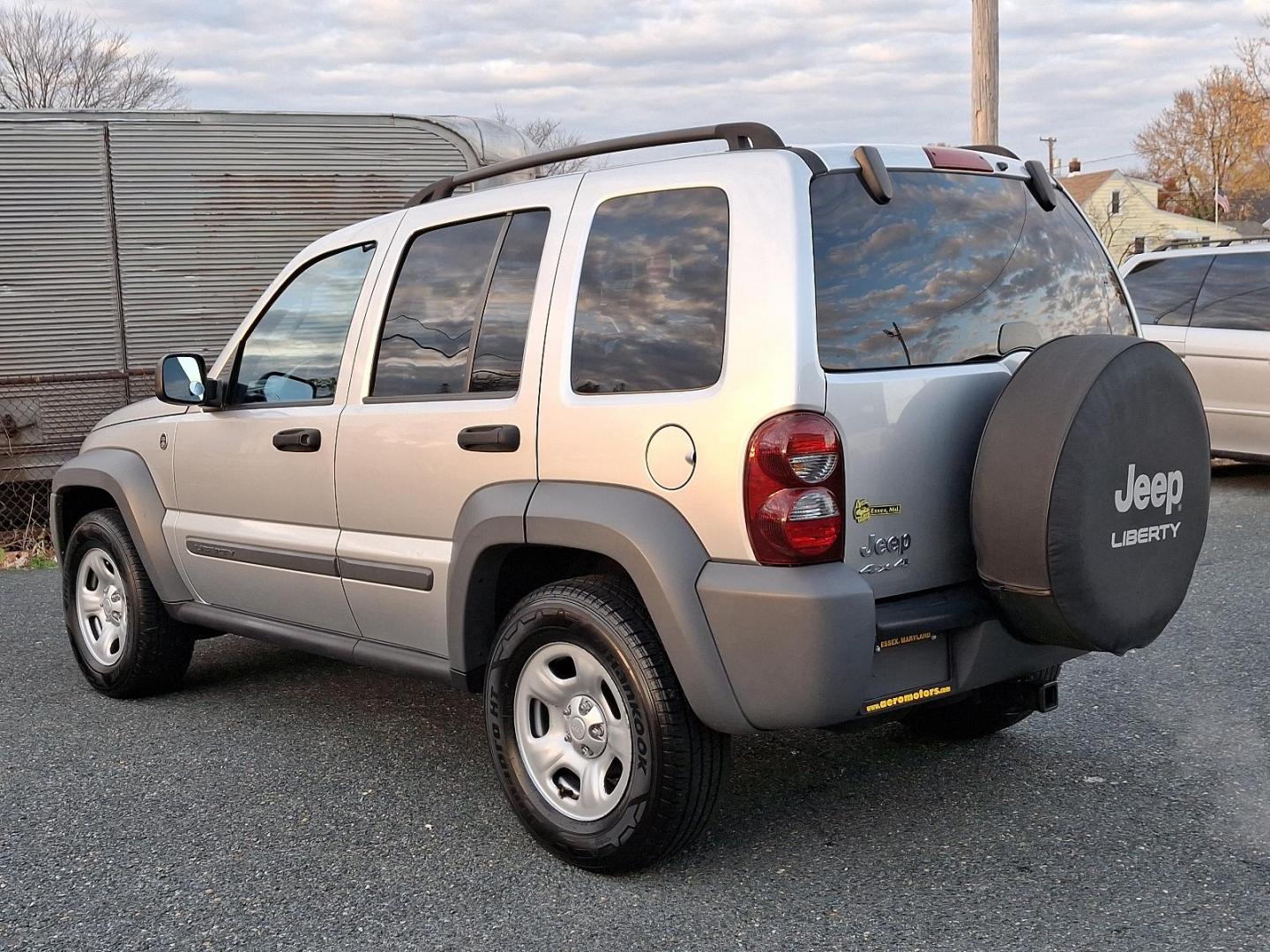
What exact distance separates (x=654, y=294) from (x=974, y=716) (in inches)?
76.2

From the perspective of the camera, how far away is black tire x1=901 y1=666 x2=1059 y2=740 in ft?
13.4

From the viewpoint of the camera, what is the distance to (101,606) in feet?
18.4

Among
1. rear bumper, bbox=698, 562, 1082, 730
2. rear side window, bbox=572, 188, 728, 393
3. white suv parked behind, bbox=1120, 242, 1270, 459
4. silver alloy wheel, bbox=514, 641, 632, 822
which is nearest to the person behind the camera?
rear bumper, bbox=698, 562, 1082, 730

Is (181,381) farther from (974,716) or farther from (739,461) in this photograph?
(974,716)

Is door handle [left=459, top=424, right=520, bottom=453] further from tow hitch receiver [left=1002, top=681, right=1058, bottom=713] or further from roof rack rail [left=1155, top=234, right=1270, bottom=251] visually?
roof rack rail [left=1155, top=234, right=1270, bottom=251]

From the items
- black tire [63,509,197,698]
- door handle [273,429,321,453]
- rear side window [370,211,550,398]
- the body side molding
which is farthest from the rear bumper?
black tire [63,509,197,698]

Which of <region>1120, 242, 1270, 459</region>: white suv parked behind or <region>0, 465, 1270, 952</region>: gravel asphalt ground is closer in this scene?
<region>0, 465, 1270, 952</region>: gravel asphalt ground

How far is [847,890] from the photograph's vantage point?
3.42 meters

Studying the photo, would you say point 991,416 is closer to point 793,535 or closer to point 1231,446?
point 793,535

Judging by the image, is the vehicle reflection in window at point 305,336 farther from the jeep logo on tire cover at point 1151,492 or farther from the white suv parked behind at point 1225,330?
the white suv parked behind at point 1225,330

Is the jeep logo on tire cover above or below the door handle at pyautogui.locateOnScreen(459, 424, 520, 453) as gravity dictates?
below

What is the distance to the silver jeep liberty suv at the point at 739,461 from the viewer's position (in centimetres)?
318

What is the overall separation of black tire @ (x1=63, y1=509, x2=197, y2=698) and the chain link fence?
170 inches

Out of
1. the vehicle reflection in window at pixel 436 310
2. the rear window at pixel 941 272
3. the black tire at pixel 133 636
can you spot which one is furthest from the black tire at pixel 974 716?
the black tire at pixel 133 636
